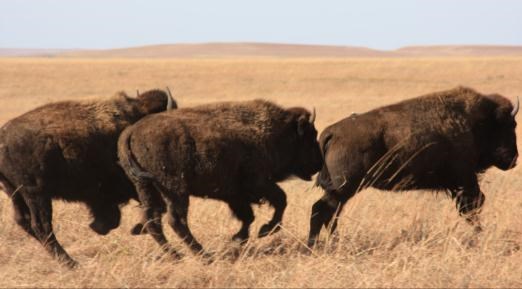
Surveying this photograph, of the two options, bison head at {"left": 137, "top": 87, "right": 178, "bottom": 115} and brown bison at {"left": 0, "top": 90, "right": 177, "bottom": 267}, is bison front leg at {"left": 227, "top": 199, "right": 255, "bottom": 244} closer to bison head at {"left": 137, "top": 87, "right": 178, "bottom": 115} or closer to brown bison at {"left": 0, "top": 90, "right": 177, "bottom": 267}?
brown bison at {"left": 0, "top": 90, "right": 177, "bottom": 267}

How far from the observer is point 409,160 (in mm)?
7777

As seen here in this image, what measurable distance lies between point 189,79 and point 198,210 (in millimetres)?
34950

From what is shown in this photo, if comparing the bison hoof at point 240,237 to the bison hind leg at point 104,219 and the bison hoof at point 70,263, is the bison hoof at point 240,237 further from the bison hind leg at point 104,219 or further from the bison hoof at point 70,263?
the bison hoof at point 70,263

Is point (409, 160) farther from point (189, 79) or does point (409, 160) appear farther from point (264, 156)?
point (189, 79)

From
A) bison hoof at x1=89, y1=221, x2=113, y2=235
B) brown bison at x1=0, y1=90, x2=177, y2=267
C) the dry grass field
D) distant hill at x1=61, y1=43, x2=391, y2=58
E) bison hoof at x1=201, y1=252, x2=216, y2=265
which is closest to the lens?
the dry grass field

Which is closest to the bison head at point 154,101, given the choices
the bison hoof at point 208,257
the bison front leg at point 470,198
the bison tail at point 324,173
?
the bison tail at point 324,173

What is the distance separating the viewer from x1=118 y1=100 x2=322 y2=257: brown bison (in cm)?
693

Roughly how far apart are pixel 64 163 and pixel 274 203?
6.47 ft

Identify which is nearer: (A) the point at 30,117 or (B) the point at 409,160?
(A) the point at 30,117

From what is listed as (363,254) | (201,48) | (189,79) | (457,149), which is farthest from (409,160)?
(201,48)

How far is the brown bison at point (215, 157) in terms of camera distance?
273 inches

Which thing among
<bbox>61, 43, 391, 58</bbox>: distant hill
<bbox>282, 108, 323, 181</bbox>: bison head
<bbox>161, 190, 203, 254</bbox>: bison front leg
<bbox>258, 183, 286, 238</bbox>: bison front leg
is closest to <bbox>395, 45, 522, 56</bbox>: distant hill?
<bbox>61, 43, 391, 58</bbox>: distant hill

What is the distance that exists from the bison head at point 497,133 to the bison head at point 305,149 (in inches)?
68.2

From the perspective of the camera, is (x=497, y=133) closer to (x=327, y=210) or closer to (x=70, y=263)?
(x=327, y=210)
